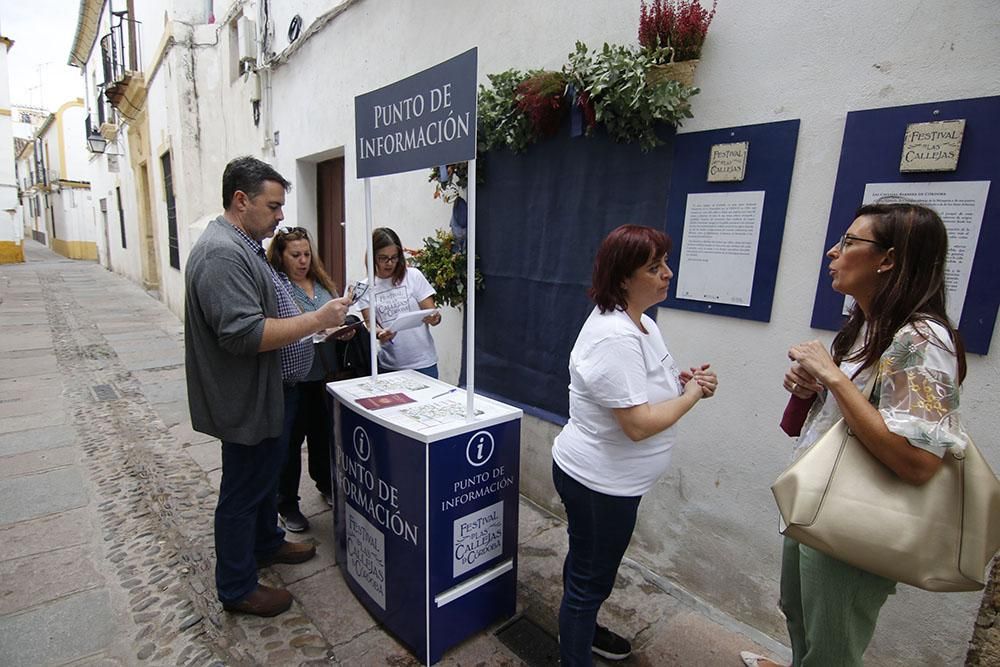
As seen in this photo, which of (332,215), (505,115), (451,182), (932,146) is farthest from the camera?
(332,215)

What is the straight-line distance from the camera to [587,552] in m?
1.75

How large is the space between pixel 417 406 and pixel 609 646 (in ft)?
4.26

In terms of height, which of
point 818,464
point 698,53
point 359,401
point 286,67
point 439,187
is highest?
point 286,67

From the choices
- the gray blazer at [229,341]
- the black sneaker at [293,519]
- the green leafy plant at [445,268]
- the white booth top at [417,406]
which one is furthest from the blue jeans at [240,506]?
the green leafy plant at [445,268]

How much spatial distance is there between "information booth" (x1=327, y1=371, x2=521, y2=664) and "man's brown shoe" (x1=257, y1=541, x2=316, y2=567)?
489 mm

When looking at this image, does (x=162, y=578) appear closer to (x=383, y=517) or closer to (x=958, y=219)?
(x=383, y=517)

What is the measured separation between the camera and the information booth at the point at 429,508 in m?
1.95

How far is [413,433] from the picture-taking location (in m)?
1.88

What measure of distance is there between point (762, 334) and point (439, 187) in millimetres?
2298

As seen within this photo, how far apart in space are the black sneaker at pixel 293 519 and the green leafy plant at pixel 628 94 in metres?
2.73

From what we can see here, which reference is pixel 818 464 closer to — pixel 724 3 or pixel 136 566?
pixel 724 3

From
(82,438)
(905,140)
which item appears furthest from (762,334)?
(82,438)

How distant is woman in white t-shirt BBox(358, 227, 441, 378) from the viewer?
298cm

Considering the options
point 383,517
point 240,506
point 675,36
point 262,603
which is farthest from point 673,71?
point 262,603
